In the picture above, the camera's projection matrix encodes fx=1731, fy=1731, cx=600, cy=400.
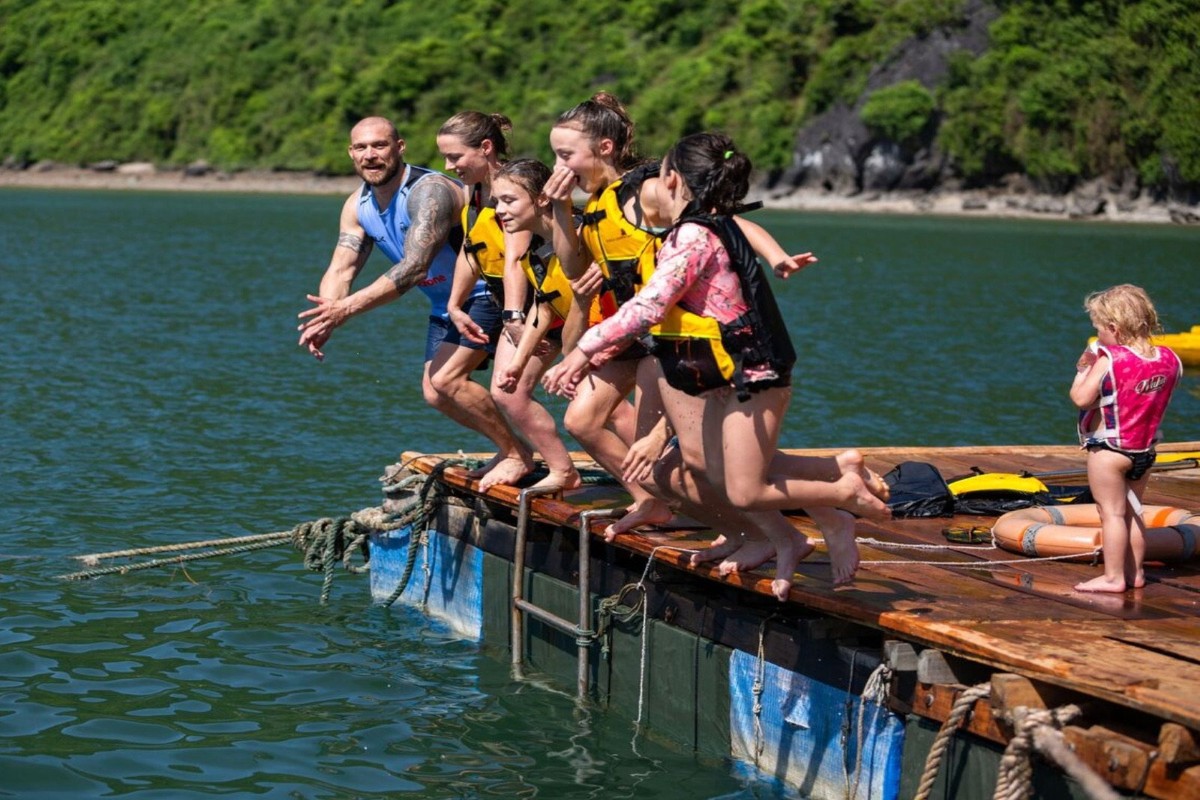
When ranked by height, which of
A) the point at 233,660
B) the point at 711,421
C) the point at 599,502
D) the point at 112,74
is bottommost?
the point at 233,660

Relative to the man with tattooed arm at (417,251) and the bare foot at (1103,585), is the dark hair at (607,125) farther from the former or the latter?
the bare foot at (1103,585)

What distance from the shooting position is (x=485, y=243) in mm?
9719

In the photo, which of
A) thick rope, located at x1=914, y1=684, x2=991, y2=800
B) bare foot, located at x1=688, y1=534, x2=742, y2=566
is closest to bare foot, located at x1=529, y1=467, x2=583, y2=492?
bare foot, located at x1=688, y1=534, x2=742, y2=566

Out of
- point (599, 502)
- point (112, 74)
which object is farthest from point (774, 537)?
point (112, 74)

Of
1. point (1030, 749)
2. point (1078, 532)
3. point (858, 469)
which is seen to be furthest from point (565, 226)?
point (1030, 749)

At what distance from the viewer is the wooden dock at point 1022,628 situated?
6.08 meters

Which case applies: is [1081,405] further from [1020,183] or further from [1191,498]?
[1020,183]

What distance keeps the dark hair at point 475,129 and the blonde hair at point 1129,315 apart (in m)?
3.46

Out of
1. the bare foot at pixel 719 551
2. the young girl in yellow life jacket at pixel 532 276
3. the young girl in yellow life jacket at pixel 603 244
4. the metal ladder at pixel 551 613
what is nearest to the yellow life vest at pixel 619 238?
the young girl in yellow life jacket at pixel 603 244

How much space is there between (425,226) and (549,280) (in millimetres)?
1099

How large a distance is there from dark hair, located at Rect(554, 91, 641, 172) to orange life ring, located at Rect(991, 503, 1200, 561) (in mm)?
2691

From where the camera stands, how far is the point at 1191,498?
10.3 meters

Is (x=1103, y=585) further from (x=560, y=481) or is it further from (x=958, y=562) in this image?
(x=560, y=481)

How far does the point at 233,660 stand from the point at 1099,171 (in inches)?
3327
